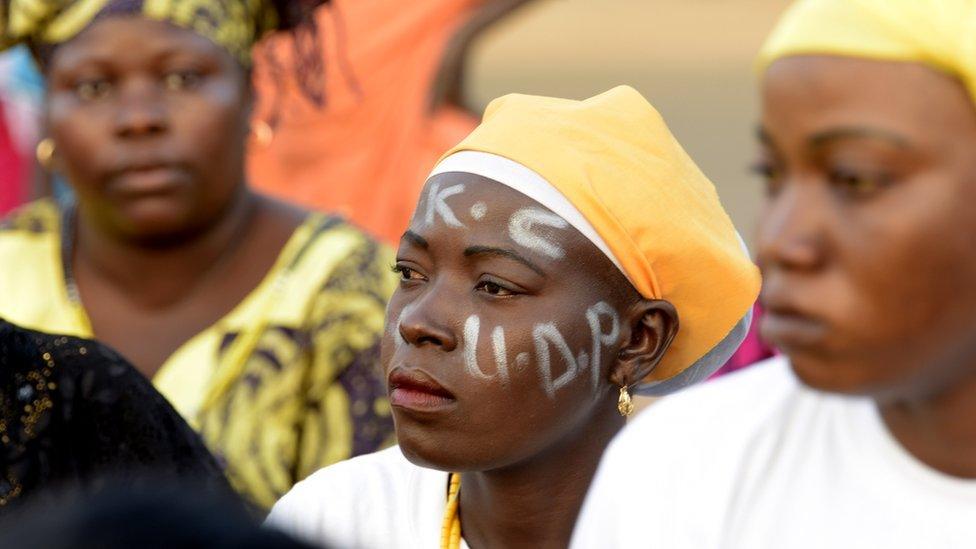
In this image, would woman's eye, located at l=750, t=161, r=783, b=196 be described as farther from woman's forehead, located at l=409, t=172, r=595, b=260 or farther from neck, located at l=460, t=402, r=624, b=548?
neck, located at l=460, t=402, r=624, b=548

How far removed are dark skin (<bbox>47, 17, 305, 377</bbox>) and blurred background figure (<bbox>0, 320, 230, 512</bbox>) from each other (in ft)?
3.83

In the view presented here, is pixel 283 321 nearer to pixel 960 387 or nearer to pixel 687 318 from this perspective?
pixel 687 318

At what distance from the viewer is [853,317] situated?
1688 millimetres

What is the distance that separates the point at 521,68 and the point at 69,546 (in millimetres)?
8435

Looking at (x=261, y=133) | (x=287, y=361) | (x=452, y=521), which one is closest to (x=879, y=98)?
(x=452, y=521)

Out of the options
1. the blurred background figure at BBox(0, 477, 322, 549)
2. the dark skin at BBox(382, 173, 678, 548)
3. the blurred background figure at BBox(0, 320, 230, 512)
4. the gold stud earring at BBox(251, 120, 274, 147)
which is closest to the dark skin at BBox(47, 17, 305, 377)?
the gold stud earring at BBox(251, 120, 274, 147)

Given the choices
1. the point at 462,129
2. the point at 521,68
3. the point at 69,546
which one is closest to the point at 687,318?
the point at 69,546

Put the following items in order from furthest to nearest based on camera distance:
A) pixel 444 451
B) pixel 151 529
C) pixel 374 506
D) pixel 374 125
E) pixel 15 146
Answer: pixel 15 146, pixel 374 125, pixel 374 506, pixel 444 451, pixel 151 529

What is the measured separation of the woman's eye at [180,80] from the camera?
378 cm

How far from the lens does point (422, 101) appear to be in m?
6.06

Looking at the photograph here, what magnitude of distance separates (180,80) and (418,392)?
1533 mm

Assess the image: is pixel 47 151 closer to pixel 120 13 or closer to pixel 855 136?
pixel 120 13

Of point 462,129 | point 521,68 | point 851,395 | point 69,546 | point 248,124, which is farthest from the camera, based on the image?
point 521,68

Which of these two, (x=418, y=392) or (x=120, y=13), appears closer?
(x=418, y=392)
